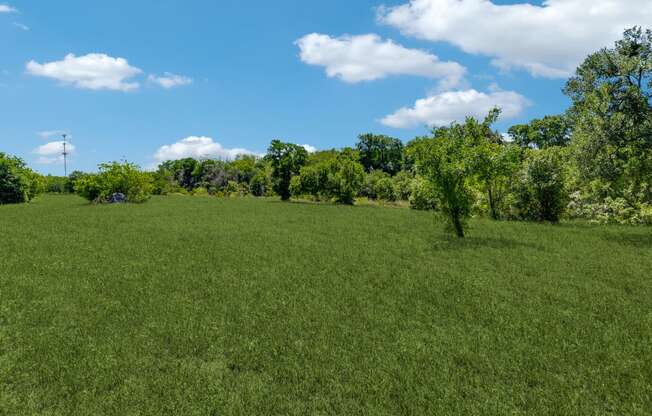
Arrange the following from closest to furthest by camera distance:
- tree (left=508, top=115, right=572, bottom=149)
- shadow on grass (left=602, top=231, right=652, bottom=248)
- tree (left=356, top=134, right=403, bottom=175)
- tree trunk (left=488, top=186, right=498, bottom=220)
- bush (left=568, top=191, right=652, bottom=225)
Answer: shadow on grass (left=602, top=231, right=652, bottom=248)
bush (left=568, top=191, right=652, bottom=225)
tree trunk (left=488, top=186, right=498, bottom=220)
tree (left=508, top=115, right=572, bottom=149)
tree (left=356, top=134, right=403, bottom=175)

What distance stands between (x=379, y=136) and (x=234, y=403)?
6154 inches

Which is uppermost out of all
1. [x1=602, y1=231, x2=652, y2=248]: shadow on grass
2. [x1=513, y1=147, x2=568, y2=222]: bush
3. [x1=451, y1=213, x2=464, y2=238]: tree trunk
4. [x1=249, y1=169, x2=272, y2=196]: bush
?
[x1=249, y1=169, x2=272, y2=196]: bush

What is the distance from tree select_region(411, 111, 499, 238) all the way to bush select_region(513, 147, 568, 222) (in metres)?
13.5

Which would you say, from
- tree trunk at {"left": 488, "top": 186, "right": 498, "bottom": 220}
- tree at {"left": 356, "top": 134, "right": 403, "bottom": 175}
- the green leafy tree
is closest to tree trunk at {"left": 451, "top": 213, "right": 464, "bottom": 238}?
the green leafy tree

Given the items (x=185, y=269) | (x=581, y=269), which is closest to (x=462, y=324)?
(x=581, y=269)

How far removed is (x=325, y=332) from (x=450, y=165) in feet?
57.2

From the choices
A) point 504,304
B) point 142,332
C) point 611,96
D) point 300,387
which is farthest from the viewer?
point 611,96

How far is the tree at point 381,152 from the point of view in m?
159

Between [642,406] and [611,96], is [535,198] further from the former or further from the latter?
[642,406]

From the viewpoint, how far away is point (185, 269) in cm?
1853

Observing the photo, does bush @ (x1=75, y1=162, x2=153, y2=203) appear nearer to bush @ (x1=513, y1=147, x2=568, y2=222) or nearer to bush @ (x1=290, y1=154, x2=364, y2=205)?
bush @ (x1=290, y1=154, x2=364, y2=205)

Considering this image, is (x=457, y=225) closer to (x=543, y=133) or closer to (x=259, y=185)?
(x=543, y=133)

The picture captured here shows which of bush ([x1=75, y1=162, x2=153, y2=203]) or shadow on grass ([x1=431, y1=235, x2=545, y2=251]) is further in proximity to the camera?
bush ([x1=75, y1=162, x2=153, y2=203])

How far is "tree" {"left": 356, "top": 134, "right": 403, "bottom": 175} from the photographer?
159 metres
